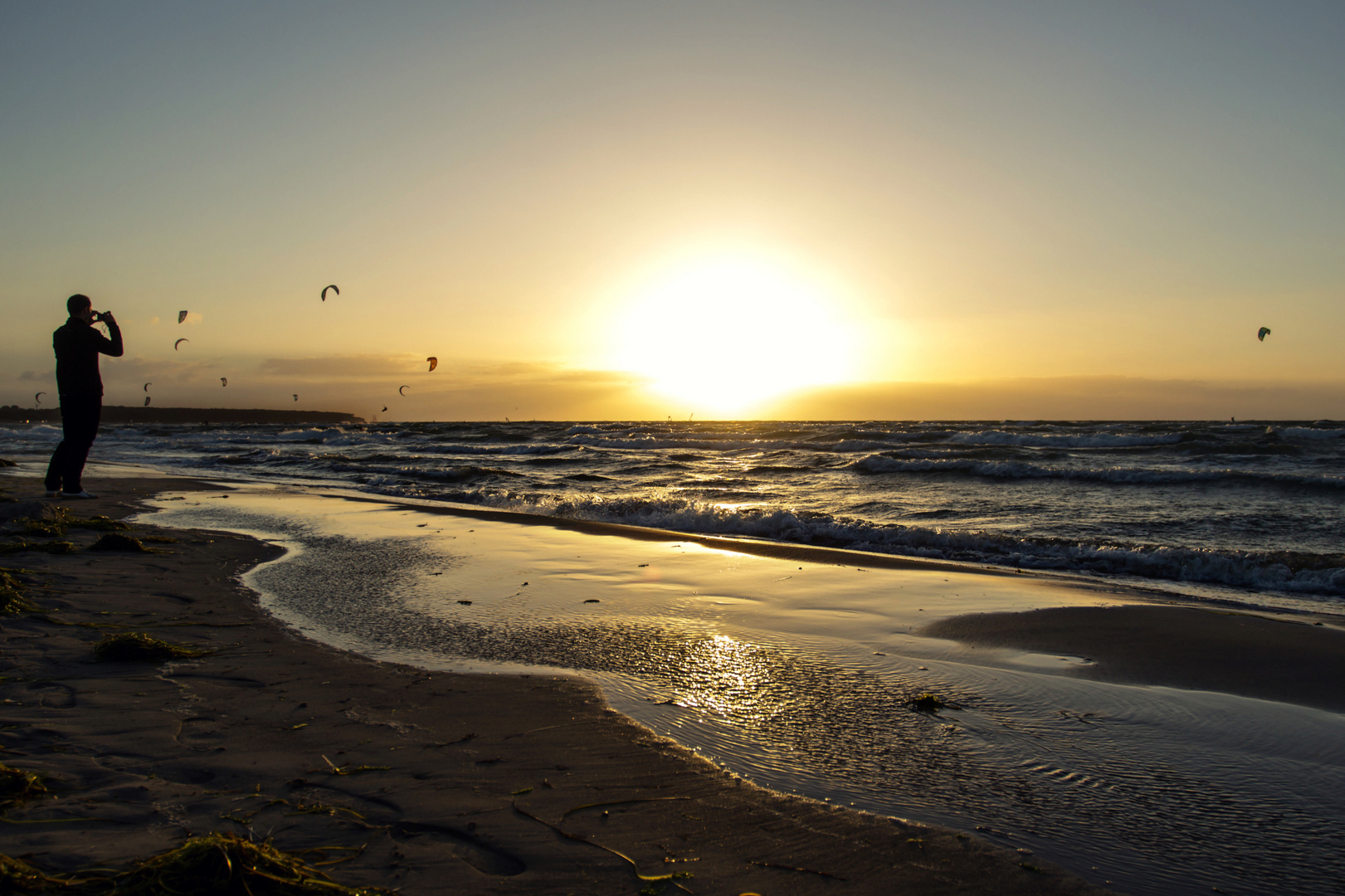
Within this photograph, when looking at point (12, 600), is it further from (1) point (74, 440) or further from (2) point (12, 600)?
(1) point (74, 440)

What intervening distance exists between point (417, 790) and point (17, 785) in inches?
44.1

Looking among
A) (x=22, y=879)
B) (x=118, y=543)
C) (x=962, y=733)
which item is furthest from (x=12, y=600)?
(x=962, y=733)

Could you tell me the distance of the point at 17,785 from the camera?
2102 millimetres

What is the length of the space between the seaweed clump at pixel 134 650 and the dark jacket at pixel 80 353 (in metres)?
6.70

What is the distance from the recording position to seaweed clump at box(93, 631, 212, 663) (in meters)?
3.58

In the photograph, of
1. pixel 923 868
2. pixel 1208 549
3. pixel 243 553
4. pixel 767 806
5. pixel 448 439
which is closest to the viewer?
pixel 923 868

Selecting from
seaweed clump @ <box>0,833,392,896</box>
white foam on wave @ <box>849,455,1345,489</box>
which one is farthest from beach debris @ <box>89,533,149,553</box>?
white foam on wave @ <box>849,455,1345,489</box>

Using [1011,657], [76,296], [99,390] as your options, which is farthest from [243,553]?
[1011,657]

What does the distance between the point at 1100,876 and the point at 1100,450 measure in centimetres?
2616

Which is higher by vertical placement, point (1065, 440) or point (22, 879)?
point (1065, 440)

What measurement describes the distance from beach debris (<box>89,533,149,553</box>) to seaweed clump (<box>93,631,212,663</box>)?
337 centimetres

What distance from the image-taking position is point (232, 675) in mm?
3531

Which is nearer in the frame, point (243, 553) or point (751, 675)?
point (751, 675)

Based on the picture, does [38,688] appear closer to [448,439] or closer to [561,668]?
[561,668]
